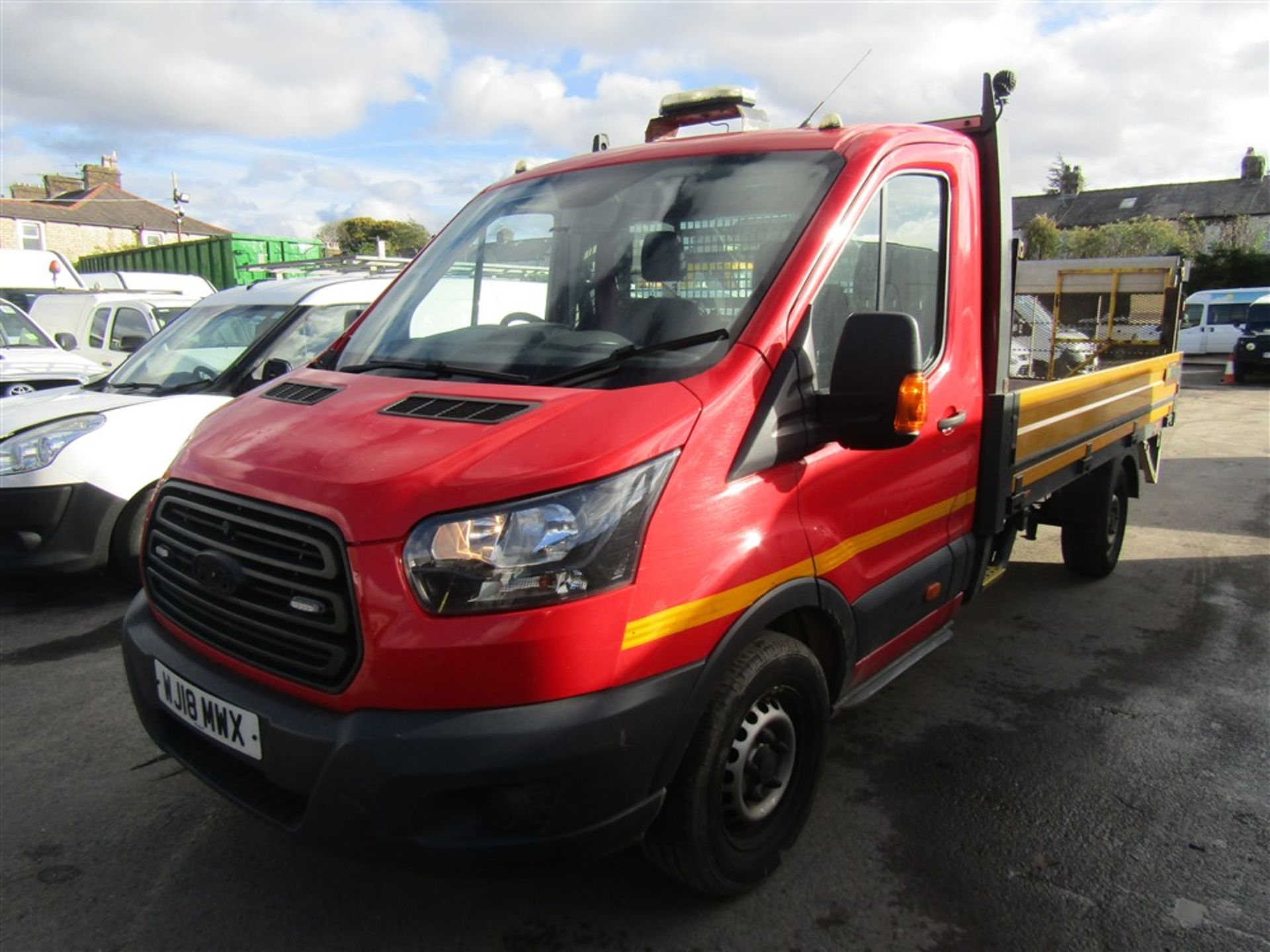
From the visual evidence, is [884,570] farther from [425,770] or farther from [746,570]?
[425,770]

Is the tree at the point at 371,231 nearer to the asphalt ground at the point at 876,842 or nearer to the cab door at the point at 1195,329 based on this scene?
the cab door at the point at 1195,329

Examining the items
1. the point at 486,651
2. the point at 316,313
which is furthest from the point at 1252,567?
the point at 316,313

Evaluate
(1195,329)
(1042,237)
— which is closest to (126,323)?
(1195,329)

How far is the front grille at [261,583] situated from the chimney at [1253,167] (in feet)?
197

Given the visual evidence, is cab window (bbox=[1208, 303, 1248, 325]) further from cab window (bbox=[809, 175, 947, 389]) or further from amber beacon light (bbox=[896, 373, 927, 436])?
amber beacon light (bbox=[896, 373, 927, 436])

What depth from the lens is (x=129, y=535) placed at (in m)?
5.24

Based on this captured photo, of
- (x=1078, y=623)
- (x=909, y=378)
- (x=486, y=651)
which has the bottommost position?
(x=1078, y=623)

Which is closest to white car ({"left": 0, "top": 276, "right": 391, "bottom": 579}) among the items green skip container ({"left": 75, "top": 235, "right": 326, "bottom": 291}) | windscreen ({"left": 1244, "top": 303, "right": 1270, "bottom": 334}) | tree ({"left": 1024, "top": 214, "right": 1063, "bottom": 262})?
green skip container ({"left": 75, "top": 235, "right": 326, "bottom": 291})

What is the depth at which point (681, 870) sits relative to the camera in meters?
2.46

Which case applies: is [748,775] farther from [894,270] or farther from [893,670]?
[894,270]

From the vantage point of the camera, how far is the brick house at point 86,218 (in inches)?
1816

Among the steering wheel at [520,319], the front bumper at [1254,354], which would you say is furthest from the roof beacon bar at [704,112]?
the front bumper at [1254,354]

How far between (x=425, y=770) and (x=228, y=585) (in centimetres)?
76

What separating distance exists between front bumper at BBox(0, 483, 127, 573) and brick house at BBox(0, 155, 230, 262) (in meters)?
46.5
